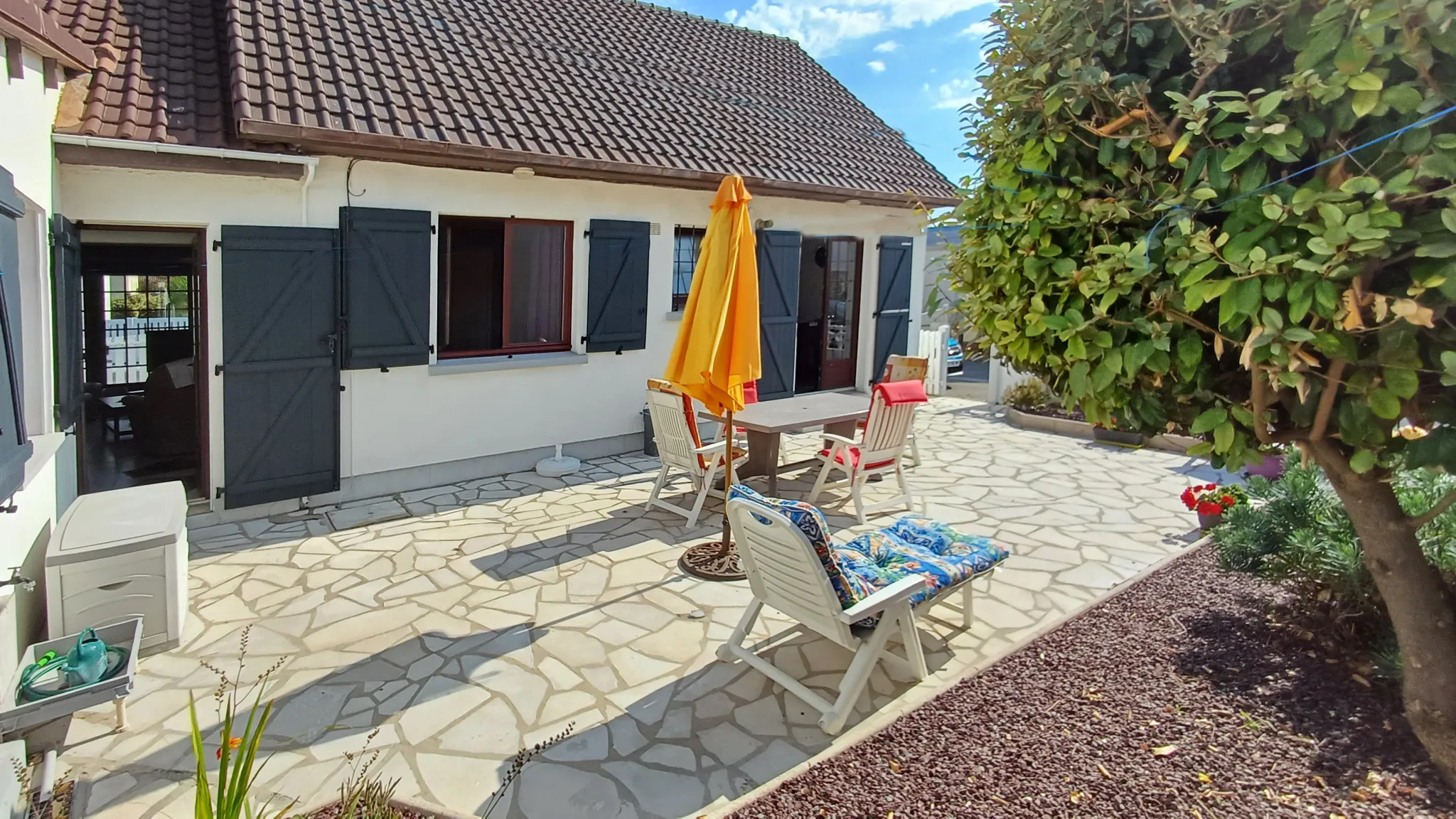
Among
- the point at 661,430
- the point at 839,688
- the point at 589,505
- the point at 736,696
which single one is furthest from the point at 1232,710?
the point at 589,505

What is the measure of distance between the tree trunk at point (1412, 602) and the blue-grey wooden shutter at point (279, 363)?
21.6ft

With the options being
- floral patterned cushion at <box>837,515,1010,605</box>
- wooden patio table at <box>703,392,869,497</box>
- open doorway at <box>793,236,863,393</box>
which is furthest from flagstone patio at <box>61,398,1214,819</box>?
open doorway at <box>793,236,863,393</box>

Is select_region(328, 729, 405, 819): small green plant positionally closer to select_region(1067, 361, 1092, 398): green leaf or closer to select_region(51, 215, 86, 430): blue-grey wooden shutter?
select_region(1067, 361, 1092, 398): green leaf

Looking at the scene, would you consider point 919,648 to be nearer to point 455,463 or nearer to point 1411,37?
point 1411,37

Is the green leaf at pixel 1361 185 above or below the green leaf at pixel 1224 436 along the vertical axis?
above

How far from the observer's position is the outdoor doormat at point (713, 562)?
18.2ft

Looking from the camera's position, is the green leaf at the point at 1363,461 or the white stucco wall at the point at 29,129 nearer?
the green leaf at the point at 1363,461

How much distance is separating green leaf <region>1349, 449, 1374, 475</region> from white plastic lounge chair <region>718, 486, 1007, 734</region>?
192cm

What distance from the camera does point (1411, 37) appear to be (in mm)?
1830

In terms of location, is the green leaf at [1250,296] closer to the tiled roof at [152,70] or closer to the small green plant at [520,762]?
the small green plant at [520,762]

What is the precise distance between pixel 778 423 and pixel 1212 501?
10.9 ft

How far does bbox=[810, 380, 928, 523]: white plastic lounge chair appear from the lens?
21.7 ft

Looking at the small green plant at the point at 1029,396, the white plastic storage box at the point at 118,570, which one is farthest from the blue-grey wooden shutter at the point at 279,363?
the small green plant at the point at 1029,396

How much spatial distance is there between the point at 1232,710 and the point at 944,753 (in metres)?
1.21
